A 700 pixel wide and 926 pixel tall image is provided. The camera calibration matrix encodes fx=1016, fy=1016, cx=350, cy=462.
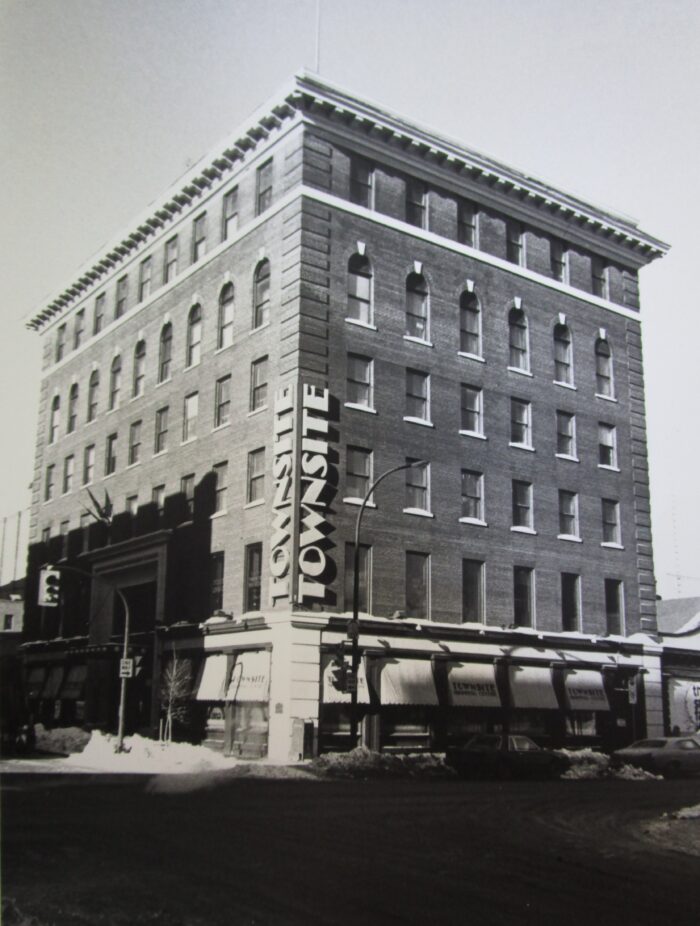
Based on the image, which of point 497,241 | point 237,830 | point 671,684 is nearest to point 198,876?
point 237,830

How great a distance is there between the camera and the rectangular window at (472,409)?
41.0m

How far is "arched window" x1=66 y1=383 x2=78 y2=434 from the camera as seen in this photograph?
4903 cm

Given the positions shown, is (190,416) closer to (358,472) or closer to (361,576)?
(358,472)

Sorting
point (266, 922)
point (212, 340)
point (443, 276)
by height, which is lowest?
point (266, 922)

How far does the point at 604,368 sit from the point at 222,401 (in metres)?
18.4

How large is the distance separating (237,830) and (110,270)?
3644 cm

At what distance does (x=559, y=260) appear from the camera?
45812 mm

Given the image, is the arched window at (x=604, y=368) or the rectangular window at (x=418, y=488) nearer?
the rectangular window at (x=418, y=488)

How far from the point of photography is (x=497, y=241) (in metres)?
43.2

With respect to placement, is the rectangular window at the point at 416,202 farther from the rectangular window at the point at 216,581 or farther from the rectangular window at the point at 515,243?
the rectangular window at the point at 216,581

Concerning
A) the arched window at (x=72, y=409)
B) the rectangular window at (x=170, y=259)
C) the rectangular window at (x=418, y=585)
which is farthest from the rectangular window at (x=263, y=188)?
the arched window at (x=72, y=409)

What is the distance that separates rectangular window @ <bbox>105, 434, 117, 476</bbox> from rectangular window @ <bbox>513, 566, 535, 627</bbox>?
18397 mm

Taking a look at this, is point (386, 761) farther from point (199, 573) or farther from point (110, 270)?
point (110, 270)

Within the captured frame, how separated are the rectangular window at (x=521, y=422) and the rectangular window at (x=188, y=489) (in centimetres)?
1337
